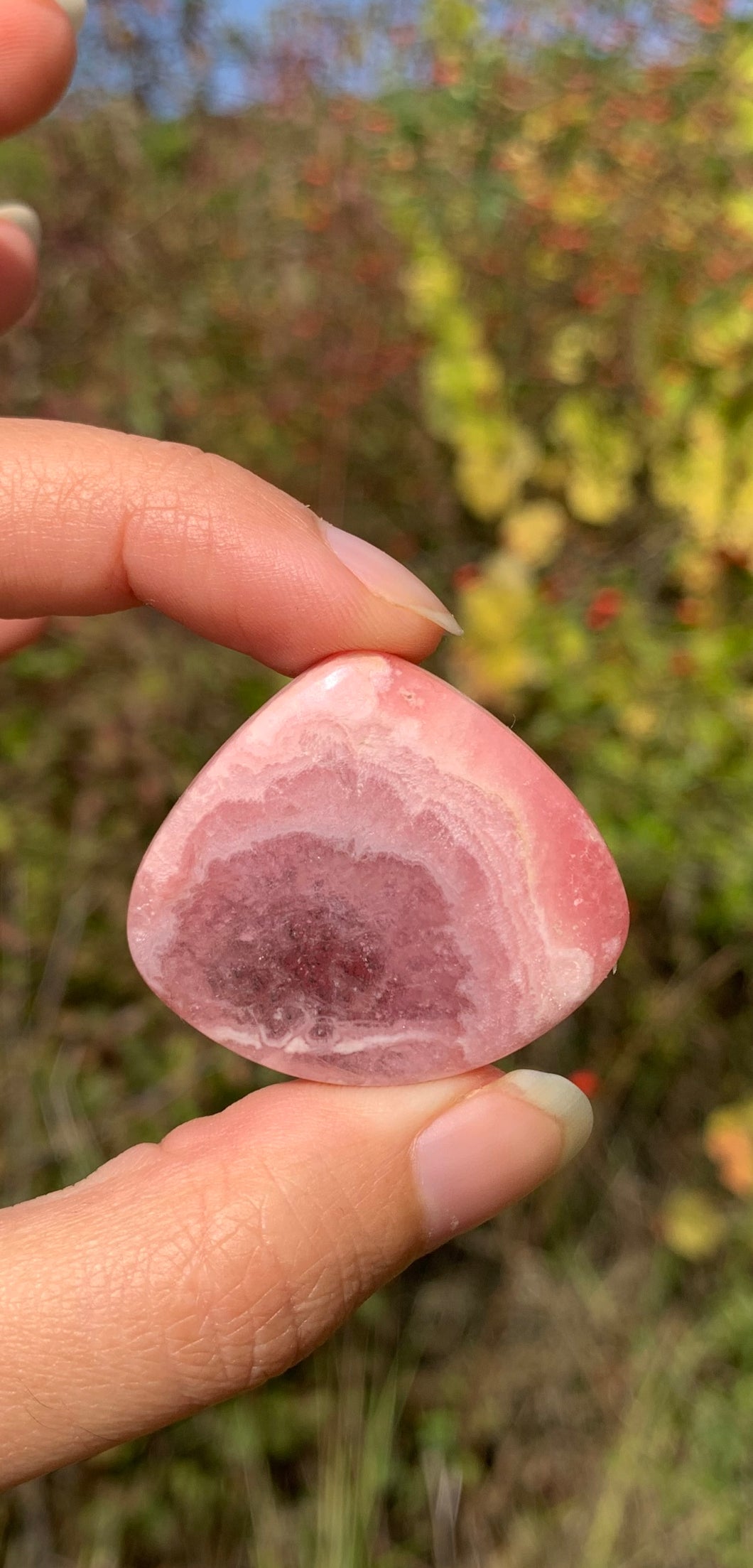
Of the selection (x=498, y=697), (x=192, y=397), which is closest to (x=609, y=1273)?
(x=498, y=697)

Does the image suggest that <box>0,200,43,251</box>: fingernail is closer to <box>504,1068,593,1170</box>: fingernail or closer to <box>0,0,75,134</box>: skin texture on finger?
<box>0,0,75,134</box>: skin texture on finger

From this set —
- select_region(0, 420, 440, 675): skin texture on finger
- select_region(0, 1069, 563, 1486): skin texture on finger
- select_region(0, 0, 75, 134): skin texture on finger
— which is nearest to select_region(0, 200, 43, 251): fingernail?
select_region(0, 0, 75, 134): skin texture on finger

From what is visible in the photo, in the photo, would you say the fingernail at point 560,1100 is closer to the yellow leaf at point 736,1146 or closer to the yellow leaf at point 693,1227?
the yellow leaf at point 736,1146

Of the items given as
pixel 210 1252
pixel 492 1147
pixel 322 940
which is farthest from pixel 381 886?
pixel 210 1252

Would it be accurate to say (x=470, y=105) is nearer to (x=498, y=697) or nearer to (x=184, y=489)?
(x=498, y=697)

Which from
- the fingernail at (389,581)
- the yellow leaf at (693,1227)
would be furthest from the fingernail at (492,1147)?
the yellow leaf at (693,1227)

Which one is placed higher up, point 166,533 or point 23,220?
point 23,220

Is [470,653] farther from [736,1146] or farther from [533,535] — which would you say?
[736,1146]
